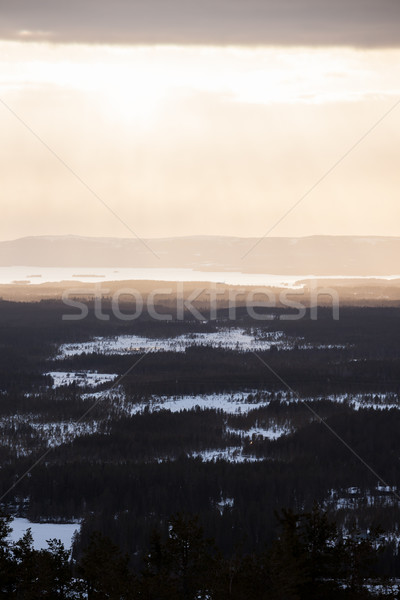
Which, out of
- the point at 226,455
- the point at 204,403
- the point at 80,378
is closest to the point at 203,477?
the point at 226,455

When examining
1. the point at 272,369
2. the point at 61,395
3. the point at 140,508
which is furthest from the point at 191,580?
the point at 272,369

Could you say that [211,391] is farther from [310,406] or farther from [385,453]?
[385,453]

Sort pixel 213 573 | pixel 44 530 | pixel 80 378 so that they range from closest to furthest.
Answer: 1. pixel 213 573
2. pixel 44 530
3. pixel 80 378

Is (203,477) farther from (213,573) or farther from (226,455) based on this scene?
(213,573)

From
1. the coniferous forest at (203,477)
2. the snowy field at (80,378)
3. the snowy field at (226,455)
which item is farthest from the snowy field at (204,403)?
the snowy field at (226,455)

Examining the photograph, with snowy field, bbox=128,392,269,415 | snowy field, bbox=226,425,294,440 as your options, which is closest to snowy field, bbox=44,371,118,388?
snowy field, bbox=128,392,269,415

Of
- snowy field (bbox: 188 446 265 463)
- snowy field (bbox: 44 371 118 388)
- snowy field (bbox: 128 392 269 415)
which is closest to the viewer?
snowy field (bbox: 188 446 265 463)

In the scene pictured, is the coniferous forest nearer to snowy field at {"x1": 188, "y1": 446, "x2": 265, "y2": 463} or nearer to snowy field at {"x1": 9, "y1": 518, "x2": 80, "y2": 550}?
snowy field at {"x1": 188, "y1": 446, "x2": 265, "y2": 463}
